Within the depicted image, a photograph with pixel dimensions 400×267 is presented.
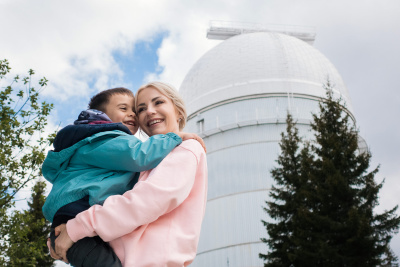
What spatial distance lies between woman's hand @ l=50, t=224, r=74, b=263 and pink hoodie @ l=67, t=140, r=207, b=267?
1.7 inches

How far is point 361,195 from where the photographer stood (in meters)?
14.6

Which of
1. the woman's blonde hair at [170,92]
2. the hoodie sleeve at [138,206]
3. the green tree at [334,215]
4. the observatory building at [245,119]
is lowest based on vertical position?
the hoodie sleeve at [138,206]

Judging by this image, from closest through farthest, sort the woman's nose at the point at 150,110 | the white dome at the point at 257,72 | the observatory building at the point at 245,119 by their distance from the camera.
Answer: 1. the woman's nose at the point at 150,110
2. the observatory building at the point at 245,119
3. the white dome at the point at 257,72

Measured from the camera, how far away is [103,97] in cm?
328

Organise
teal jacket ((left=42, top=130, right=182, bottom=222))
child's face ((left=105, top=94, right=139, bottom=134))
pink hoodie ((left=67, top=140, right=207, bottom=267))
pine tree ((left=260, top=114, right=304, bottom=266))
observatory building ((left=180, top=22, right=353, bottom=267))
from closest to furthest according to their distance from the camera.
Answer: pink hoodie ((left=67, top=140, right=207, bottom=267)) < teal jacket ((left=42, top=130, right=182, bottom=222)) < child's face ((left=105, top=94, right=139, bottom=134)) < pine tree ((left=260, top=114, right=304, bottom=266)) < observatory building ((left=180, top=22, right=353, bottom=267))

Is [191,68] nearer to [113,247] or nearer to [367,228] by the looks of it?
[367,228]

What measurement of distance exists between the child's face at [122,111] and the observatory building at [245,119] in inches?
685

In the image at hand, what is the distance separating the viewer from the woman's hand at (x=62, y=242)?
235 centimetres

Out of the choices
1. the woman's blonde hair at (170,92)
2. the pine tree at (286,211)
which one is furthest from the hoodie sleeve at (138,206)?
the pine tree at (286,211)

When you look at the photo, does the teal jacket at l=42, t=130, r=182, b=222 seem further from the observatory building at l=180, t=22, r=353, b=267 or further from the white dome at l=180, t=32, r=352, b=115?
the white dome at l=180, t=32, r=352, b=115

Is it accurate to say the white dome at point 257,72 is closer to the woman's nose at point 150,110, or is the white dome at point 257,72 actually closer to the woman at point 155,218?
the woman's nose at point 150,110

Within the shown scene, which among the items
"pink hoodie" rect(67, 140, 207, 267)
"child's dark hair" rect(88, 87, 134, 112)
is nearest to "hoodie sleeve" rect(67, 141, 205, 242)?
"pink hoodie" rect(67, 140, 207, 267)

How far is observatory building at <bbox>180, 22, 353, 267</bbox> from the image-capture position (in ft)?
67.7

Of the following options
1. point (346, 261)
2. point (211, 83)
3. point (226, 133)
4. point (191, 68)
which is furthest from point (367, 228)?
point (191, 68)
